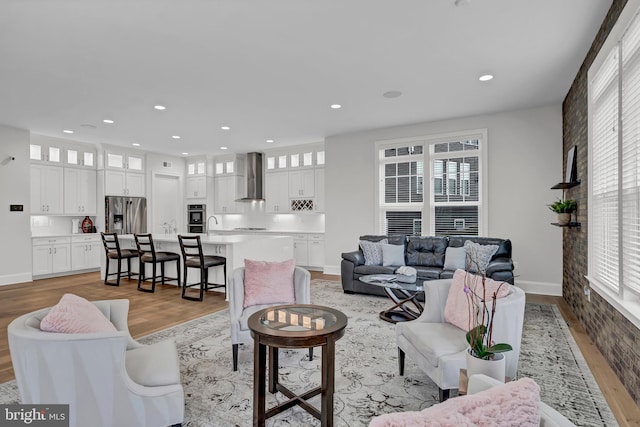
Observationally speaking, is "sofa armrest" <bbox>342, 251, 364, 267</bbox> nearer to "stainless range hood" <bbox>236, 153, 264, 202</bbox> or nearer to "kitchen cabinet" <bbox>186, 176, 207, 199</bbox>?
"stainless range hood" <bbox>236, 153, 264, 202</bbox>

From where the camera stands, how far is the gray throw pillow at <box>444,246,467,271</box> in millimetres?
5000

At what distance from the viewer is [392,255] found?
548cm

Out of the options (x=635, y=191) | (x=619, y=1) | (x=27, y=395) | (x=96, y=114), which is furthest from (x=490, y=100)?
(x=96, y=114)

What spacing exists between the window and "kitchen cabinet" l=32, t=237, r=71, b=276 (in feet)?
21.0

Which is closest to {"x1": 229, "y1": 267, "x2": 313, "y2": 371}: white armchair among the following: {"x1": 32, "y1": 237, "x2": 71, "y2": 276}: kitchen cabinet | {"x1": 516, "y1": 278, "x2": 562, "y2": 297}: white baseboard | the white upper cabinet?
{"x1": 516, "y1": 278, "x2": 562, "y2": 297}: white baseboard

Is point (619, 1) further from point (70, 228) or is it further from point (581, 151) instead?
point (70, 228)

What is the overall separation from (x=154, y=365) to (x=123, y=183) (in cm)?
736

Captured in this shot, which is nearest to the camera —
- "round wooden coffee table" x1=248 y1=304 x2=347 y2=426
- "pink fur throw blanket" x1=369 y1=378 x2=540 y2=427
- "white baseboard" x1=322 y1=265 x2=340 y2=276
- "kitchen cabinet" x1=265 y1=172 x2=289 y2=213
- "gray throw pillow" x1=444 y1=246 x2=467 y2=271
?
"pink fur throw blanket" x1=369 y1=378 x2=540 y2=427

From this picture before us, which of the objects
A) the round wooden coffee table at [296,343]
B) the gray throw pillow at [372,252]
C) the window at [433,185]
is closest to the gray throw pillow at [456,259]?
the window at [433,185]

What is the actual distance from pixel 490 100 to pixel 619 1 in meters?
2.38

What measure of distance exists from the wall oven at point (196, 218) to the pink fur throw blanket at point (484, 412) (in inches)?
370

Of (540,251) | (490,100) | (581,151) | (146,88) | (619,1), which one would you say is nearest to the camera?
(619,1)

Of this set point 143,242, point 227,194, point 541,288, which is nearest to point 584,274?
point 541,288

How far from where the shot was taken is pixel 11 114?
17.8ft
